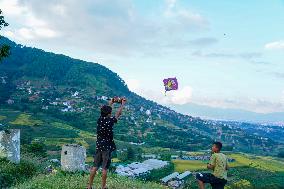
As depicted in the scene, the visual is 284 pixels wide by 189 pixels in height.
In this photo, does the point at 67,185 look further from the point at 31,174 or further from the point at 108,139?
the point at 31,174

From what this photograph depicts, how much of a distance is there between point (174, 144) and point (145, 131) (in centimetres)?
2523

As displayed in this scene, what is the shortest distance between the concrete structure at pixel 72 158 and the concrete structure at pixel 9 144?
3619mm

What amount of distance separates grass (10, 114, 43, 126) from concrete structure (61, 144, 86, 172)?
114m

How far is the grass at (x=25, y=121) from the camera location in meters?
133

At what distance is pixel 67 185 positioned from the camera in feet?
49.9

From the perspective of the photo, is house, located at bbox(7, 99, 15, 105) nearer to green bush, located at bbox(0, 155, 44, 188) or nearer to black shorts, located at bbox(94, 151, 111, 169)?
green bush, located at bbox(0, 155, 44, 188)

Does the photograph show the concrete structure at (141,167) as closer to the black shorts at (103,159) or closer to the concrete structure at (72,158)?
the concrete structure at (72,158)

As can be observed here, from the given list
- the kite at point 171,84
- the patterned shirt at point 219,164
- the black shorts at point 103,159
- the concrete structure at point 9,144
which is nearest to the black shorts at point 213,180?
the patterned shirt at point 219,164

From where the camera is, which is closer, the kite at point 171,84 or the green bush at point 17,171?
the green bush at point 17,171

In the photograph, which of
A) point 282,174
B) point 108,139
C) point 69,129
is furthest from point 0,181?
point 69,129

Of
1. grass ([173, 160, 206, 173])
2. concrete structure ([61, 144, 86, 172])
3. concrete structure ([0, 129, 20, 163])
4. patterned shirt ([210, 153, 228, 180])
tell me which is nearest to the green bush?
concrete structure ([0, 129, 20, 163])

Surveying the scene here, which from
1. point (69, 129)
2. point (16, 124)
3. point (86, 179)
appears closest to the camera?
point (86, 179)

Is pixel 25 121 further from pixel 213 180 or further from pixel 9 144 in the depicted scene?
pixel 213 180

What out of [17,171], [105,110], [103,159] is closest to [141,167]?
[17,171]
